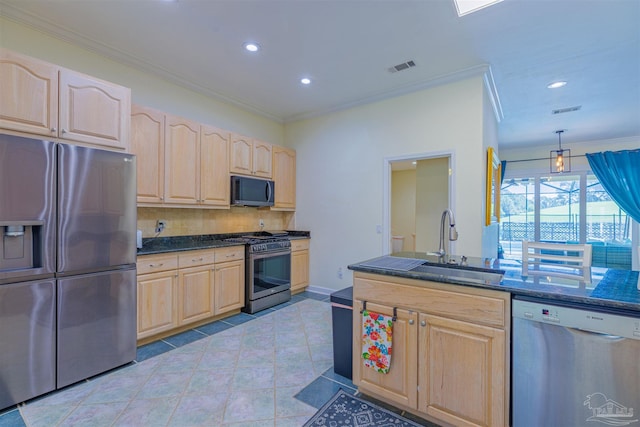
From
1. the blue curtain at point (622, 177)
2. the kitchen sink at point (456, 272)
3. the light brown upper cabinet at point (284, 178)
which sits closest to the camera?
the kitchen sink at point (456, 272)

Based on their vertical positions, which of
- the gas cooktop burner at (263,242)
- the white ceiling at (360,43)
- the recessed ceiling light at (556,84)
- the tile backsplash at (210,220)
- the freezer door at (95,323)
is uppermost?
the white ceiling at (360,43)

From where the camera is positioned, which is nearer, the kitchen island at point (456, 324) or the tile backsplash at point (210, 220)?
the kitchen island at point (456, 324)

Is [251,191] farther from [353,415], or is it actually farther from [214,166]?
[353,415]

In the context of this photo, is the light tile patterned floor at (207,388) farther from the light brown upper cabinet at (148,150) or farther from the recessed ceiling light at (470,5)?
the recessed ceiling light at (470,5)

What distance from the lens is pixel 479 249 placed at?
3.21m

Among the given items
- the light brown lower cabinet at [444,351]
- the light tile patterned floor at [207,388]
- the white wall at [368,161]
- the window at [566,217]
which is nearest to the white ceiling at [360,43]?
the white wall at [368,161]

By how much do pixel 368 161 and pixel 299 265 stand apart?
1.94 m

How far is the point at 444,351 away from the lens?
166cm

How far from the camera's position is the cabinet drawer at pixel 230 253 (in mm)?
3430

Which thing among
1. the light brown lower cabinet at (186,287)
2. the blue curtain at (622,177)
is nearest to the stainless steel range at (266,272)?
the light brown lower cabinet at (186,287)

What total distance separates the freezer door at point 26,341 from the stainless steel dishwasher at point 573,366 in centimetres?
297

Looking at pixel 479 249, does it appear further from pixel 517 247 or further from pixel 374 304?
pixel 517 247

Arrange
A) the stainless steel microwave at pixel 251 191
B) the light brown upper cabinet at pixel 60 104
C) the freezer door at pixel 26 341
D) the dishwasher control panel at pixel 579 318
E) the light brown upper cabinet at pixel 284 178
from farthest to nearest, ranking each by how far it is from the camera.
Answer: the light brown upper cabinet at pixel 284 178 < the stainless steel microwave at pixel 251 191 < the light brown upper cabinet at pixel 60 104 < the freezer door at pixel 26 341 < the dishwasher control panel at pixel 579 318

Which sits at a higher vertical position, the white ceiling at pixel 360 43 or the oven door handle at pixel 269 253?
the white ceiling at pixel 360 43
